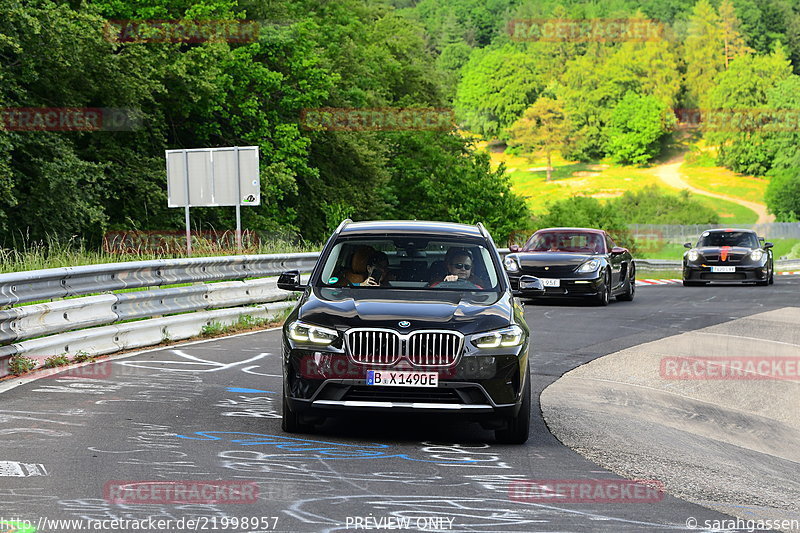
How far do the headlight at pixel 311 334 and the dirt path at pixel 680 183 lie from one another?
12898cm

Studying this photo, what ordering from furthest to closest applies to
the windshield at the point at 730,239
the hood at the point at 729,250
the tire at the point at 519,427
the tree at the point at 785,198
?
the tree at the point at 785,198, the windshield at the point at 730,239, the hood at the point at 729,250, the tire at the point at 519,427

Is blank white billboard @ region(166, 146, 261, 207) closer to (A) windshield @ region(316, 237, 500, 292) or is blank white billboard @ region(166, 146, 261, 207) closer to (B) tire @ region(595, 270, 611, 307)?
(B) tire @ region(595, 270, 611, 307)

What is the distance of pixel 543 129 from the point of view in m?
172

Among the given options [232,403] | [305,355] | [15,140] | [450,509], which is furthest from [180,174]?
[450,509]

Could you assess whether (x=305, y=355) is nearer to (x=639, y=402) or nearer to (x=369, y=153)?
(x=639, y=402)

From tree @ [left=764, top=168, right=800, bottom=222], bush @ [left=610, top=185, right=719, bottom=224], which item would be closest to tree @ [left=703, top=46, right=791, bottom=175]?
bush @ [left=610, top=185, right=719, bottom=224]

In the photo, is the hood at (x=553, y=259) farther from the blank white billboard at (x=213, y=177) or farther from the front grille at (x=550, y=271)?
the blank white billboard at (x=213, y=177)

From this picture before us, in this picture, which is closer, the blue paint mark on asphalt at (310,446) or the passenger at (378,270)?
the blue paint mark on asphalt at (310,446)

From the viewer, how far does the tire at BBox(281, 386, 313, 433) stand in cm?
766

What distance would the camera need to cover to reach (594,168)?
556 feet

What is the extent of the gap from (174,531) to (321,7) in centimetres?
5704

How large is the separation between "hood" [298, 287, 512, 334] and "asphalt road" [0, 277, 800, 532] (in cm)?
67

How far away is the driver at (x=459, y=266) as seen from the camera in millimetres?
8594

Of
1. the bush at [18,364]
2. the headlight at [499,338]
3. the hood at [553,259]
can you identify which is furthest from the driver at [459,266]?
the hood at [553,259]
